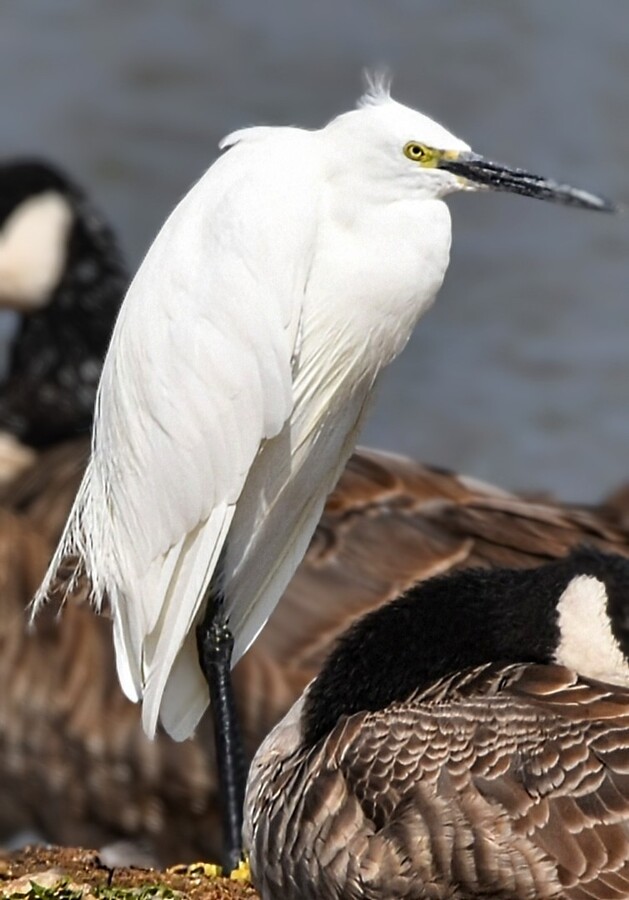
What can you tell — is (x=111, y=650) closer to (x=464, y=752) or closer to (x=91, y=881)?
(x=91, y=881)

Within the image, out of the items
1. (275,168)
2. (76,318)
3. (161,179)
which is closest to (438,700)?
(275,168)

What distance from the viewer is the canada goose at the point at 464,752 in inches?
158

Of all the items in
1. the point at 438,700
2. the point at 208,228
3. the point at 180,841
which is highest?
the point at 208,228

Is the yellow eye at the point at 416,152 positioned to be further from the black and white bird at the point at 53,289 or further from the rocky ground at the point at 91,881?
the black and white bird at the point at 53,289

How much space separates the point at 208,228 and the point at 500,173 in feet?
2.25

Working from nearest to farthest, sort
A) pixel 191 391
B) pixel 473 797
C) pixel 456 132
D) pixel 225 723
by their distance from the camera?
pixel 473 797 → pixel 191 391 → pixel 225 723 → pixel 456 132

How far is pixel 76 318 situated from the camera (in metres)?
8.91

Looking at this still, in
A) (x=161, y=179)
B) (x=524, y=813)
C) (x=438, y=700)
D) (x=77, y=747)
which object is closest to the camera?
(x=524, y=813)

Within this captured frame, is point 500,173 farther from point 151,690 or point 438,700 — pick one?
point 151,690

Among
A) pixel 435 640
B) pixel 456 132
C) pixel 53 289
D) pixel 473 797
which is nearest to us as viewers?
pixel 473 797

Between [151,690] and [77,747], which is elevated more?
[151,690]

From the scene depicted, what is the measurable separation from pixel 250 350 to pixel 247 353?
11 mm

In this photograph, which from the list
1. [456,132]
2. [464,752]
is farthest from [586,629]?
[456,132]

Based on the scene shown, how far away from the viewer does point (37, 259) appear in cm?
898
